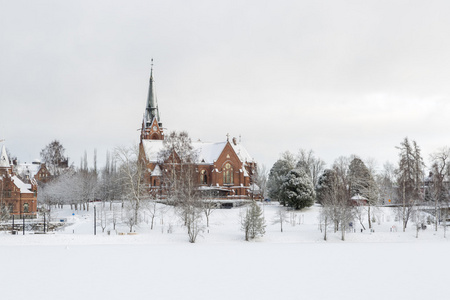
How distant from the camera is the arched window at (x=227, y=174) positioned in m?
81.3

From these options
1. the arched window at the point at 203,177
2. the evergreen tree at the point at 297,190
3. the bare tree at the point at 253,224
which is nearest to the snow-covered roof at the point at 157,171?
the arched window at the point at 203,177

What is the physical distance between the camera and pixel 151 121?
297 feet

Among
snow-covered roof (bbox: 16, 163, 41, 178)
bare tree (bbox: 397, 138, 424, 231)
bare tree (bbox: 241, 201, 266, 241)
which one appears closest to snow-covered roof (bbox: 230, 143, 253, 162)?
bare tree (bbox: 397, 138, 424, 231)

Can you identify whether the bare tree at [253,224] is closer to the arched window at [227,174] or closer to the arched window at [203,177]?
the arched window at [227,174]

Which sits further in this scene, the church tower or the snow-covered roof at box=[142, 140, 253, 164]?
the church tower

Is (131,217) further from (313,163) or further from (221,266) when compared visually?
(313,163)

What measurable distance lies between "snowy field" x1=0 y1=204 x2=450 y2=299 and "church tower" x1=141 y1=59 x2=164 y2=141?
44992mm

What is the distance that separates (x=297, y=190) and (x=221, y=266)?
124ft

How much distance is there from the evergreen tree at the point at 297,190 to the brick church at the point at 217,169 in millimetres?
13724

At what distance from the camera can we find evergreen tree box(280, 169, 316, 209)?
62.5 metres

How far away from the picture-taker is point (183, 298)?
58.6 ft

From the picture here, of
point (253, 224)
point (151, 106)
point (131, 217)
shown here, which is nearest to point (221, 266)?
point (253, 224)

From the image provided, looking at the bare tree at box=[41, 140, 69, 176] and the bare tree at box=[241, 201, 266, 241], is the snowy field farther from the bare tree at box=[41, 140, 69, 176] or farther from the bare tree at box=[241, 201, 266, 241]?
the bare tree at box=[41, 140, 69, 176]

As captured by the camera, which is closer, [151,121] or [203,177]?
[203,177]
